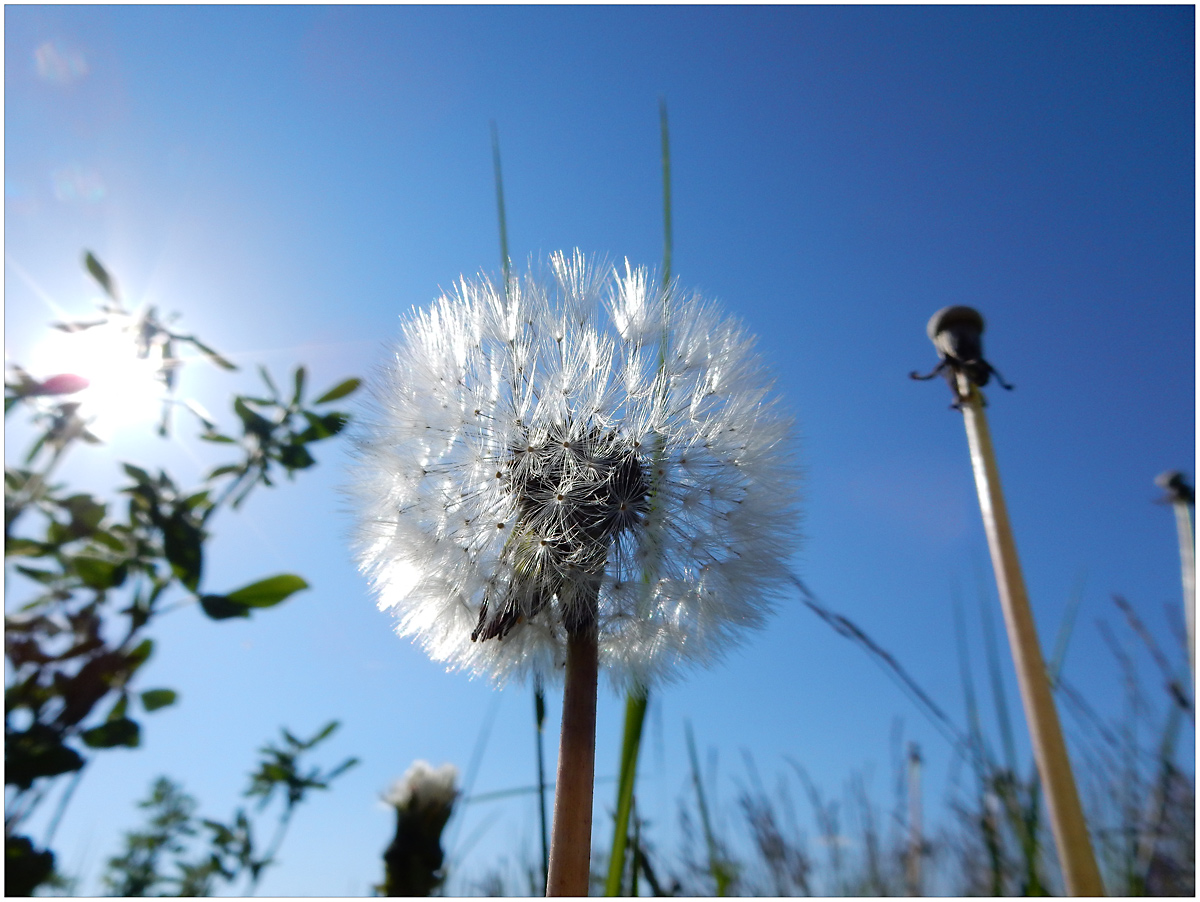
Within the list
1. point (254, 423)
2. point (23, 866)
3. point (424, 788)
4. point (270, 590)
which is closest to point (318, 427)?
point (254, 423)

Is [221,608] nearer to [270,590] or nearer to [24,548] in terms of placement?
[270,590]

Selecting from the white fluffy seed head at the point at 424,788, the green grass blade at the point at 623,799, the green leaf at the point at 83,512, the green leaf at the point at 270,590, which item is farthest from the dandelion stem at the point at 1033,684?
the white fluffy seed head at the point at 424,788

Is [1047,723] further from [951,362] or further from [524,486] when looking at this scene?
[524,486]

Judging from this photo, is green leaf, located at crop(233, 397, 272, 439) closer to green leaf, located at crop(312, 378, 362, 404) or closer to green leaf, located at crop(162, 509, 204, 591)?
green leaf, located at crop(312, 378, 362, 404)

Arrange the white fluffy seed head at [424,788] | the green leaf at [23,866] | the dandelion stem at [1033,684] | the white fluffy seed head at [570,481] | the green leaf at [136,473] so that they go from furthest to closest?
the white fluffy seed head at [424,788] → the white fluffy seed head at [570,481] → the green leaf at [136,473] → the dandelion stem at [1033,684] → the green leaf at [23,866]

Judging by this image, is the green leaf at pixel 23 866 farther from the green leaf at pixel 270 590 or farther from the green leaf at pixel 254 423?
the green leaf at pixel 254 423
